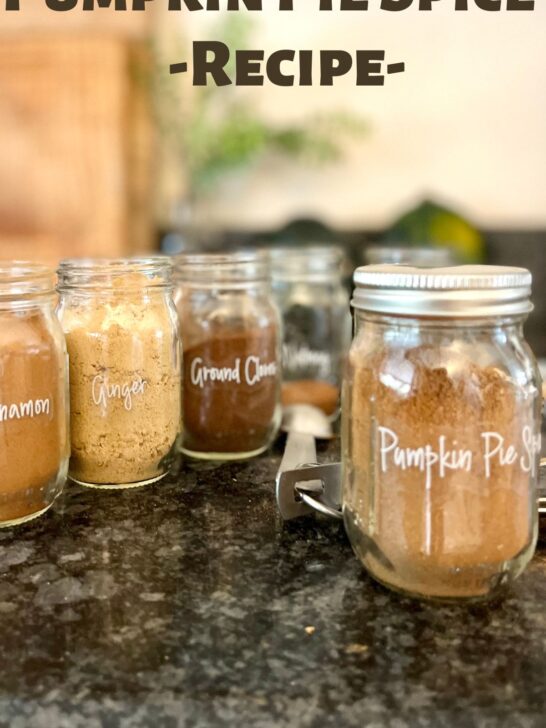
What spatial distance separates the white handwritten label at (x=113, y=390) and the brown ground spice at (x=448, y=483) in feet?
0.82

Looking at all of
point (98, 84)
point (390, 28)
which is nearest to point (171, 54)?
point (98, 84)

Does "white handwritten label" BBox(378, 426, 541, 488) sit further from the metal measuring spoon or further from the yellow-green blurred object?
the yellow-green blurred object

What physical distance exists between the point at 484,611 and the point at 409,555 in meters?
0.06

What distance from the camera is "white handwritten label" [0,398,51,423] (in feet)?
1.78

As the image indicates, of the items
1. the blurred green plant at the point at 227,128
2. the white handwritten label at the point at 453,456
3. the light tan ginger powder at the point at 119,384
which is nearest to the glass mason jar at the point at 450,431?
the white handwritten label at the point at 453,456

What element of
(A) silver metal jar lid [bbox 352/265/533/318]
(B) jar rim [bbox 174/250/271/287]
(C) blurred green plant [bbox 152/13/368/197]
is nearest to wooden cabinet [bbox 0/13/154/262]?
(C) blurred green plant [bbox 152/13/368/197]

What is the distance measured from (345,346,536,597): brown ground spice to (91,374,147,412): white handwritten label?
0.82ft

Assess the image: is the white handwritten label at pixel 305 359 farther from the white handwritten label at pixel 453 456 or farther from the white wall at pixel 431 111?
the white wall at pixel 431 111

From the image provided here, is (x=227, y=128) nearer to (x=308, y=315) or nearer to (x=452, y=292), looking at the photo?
(x=308, y=315)

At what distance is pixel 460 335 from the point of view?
436 millimetres

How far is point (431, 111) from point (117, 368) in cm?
139

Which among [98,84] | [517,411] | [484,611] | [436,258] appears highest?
[98,84]

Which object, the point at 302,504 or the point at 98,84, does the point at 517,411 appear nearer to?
the point at 302,504

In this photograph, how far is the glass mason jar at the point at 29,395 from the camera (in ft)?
→ 1.79
